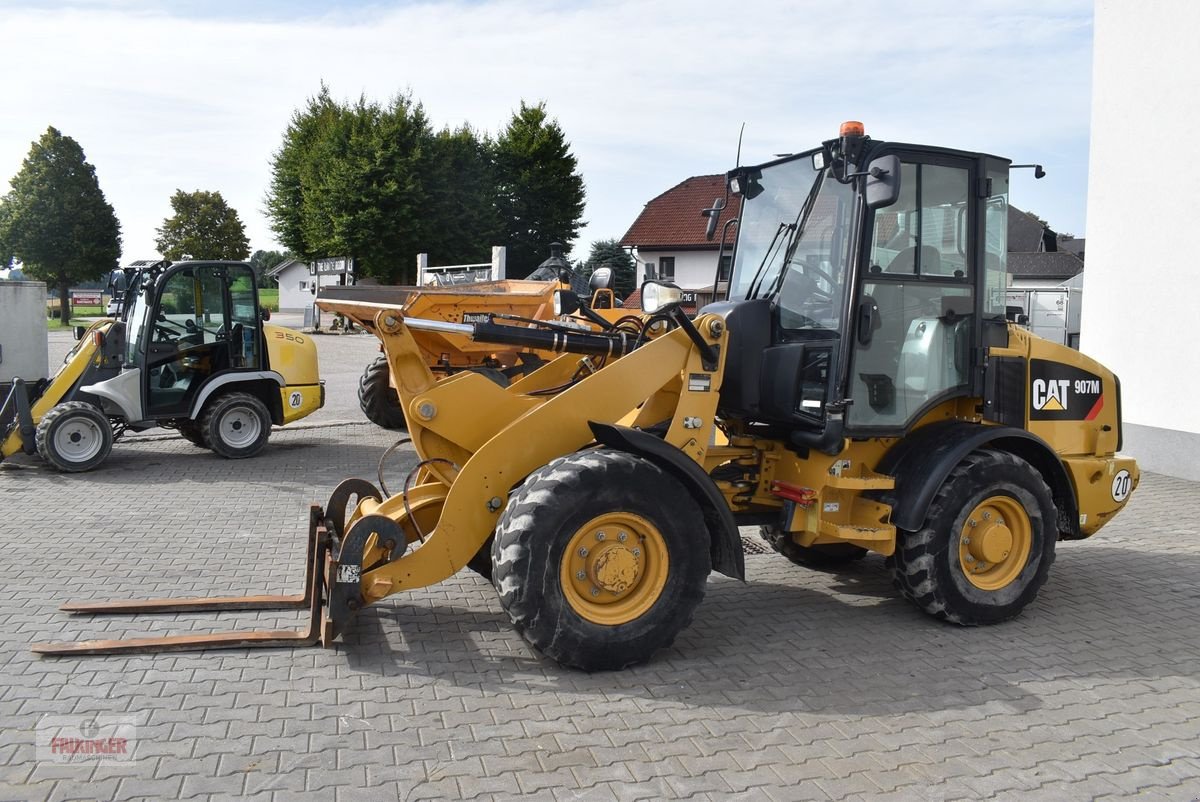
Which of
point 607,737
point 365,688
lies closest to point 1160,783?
point 607,737

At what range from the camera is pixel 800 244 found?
5.54 metres

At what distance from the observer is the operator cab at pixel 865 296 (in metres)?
5.27

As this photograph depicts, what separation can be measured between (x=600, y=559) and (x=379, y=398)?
9888mm

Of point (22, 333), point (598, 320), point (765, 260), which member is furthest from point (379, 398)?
point (765, 260)

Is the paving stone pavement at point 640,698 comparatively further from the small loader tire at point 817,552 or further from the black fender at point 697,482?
the black fender at point 697,482

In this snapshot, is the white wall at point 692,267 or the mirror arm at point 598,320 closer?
the mirror arm at point 598,320

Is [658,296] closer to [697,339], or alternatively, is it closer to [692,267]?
[697,339]

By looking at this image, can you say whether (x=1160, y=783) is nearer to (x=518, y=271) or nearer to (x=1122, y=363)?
(x=1122, y=363)

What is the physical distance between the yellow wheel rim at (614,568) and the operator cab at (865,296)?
1.18 meters

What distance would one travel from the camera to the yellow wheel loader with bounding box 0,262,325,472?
10188 mm

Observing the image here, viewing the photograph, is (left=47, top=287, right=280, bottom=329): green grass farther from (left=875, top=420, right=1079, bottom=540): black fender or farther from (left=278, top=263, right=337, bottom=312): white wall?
(left=875, top=420, right=1079, bottom=540): black fender

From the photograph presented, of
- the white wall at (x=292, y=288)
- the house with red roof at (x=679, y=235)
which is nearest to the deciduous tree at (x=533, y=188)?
the house with red roof at (x=679, y=235)

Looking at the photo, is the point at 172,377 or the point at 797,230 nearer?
the point at 797,230

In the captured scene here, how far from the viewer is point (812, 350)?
17.7 feet
